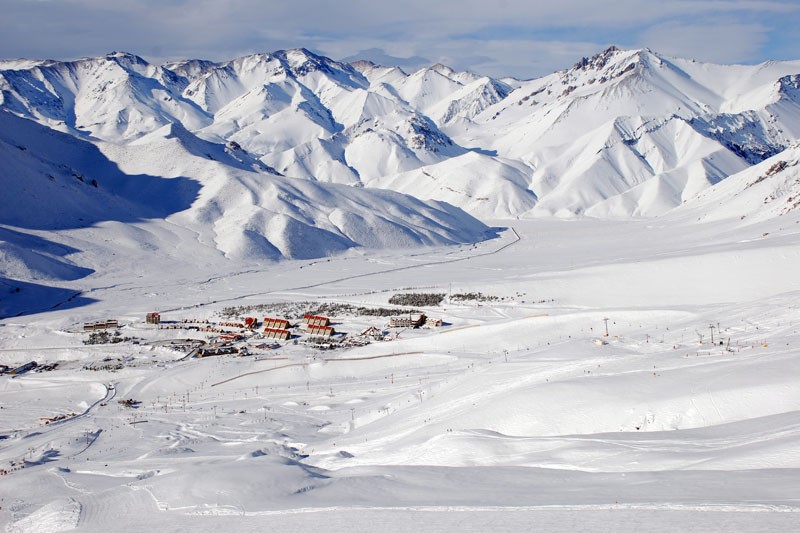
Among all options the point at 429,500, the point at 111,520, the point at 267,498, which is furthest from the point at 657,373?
the point at 111,520

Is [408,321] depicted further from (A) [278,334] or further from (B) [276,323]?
(B) [276,323]

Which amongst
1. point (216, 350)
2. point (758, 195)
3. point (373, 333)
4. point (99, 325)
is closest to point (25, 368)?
point (99, 325)

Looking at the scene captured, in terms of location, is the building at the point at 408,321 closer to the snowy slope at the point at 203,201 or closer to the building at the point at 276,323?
the building at the point at 276,323

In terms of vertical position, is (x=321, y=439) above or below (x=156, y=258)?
below

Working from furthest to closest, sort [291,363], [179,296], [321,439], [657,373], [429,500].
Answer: [179,296] < [291,363] < [321,439] < [657,373] < [429,500]

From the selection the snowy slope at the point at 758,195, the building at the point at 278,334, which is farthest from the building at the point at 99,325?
the snowy slope at the point at 758,195

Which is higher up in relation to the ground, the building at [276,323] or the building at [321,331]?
the building at [276,323]

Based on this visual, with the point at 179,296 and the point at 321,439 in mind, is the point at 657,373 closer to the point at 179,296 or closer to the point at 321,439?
the point at 321,439
